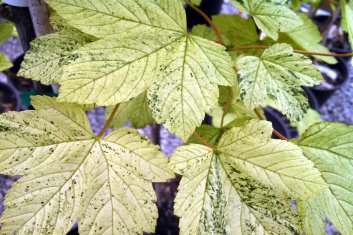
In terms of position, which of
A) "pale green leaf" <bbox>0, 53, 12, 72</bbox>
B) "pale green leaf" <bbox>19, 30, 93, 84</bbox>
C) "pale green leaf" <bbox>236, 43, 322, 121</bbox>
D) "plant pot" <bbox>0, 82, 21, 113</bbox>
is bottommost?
"pale green leaf" <bbox>236, 43, 322, 121</bbox>

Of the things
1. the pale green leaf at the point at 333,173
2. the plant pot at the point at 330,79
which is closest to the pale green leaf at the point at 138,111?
the pale green leaf at the point at 333,173

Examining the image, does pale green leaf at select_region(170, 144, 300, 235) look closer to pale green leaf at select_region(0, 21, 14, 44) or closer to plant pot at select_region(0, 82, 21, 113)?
pale green leaf at select_region(0, 21, 14, 44)

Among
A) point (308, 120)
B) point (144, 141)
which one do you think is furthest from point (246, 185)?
point (308, 120)

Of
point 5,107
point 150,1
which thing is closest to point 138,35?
point 150,1

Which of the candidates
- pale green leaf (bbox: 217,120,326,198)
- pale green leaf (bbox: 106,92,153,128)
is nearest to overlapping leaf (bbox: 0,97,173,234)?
pale green leaf (bbox: 217,120,326,198)

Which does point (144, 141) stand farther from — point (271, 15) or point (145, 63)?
point (271, 15)

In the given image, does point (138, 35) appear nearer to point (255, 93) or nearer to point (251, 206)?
point (255, 93)
